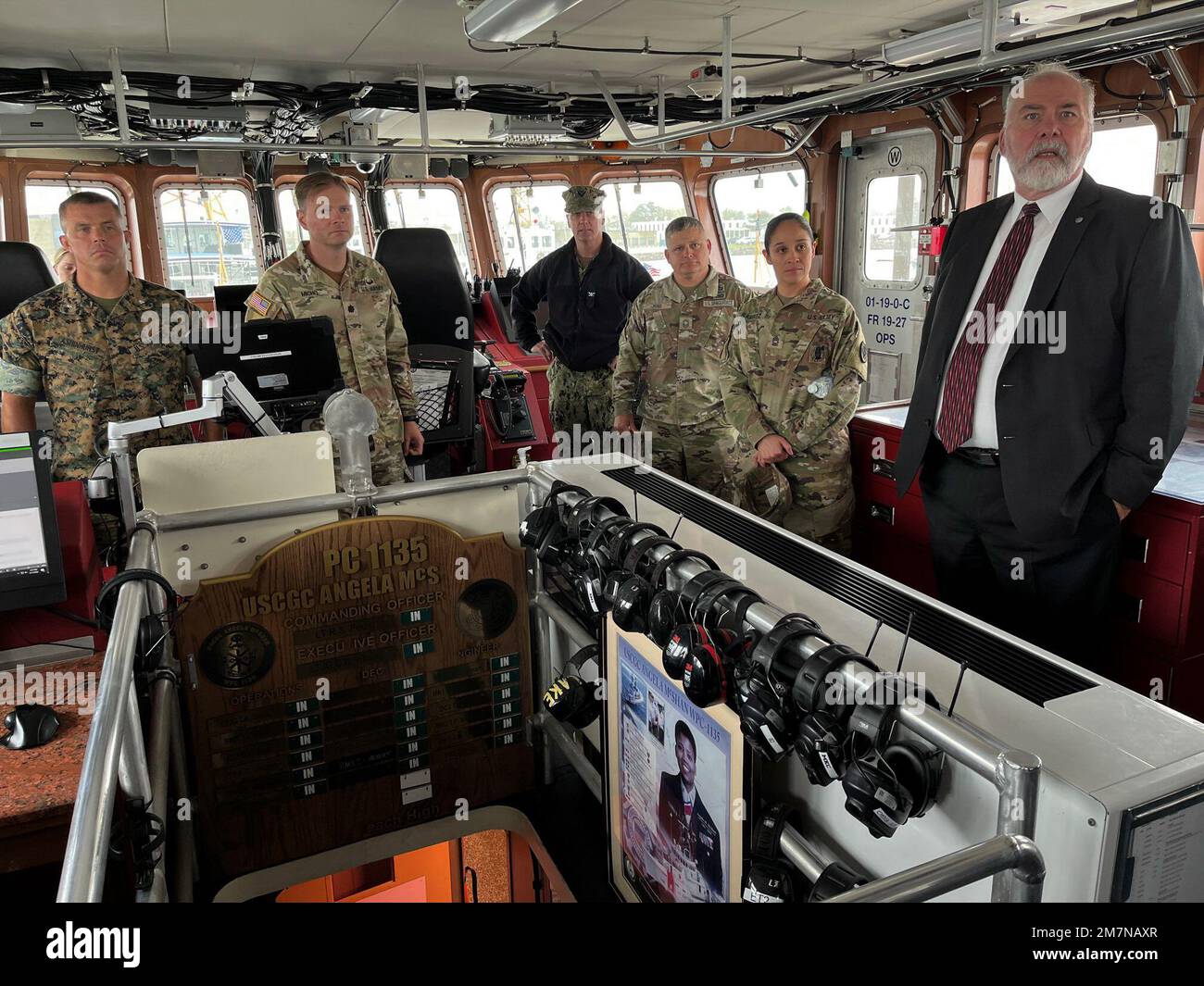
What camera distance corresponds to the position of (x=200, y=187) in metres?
7.77

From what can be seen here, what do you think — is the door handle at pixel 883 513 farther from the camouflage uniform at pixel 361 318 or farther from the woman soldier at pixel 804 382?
the camouflage uniform at pixel 361 318

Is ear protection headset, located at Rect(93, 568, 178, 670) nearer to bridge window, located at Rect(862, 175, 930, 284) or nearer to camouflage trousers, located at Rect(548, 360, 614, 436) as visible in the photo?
camouflage trousers, located at Rect(548, 360, 614, 436)

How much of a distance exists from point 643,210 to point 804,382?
248 inches

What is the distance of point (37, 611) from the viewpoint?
209 centimetres

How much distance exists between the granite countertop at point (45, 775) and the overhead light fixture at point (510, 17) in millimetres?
2772

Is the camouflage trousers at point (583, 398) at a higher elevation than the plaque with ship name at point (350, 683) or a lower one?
higher

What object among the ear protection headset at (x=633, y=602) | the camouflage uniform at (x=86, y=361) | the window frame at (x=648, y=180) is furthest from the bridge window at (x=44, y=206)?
the ear protection headset at (x=633, y=602)

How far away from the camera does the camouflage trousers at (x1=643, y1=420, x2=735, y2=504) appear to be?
370 centimetres

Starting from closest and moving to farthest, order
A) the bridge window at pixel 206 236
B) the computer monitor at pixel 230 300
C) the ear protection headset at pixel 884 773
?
the ear protection headset at pixel 884 773 < the computer monitor at pixel 230 300 < the bridge window at pixel 206 236

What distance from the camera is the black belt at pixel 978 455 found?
2.07 m
